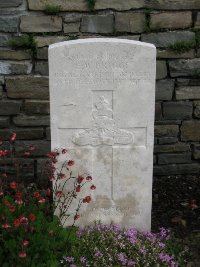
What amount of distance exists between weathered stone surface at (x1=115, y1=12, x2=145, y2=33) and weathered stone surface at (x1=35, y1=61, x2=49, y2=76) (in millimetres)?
689

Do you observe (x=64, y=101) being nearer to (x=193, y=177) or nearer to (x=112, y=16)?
(x=112, y=16)

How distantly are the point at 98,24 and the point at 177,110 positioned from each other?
1.07 metres

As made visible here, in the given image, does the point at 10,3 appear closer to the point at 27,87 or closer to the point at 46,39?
the point at 46,39

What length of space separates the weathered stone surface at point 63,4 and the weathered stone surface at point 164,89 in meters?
0.95

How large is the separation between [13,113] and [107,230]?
148 centimetres

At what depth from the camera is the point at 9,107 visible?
398 centimetres

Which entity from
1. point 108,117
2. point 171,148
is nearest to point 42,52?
point 108,117

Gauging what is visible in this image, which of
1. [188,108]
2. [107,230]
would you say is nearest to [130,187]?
[107,230]

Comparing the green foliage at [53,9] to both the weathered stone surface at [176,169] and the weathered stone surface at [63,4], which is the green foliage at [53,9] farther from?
the weathered stone surface at [176,169]

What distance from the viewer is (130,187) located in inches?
123

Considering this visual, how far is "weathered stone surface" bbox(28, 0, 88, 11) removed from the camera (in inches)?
145

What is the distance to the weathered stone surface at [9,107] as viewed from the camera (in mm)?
3959

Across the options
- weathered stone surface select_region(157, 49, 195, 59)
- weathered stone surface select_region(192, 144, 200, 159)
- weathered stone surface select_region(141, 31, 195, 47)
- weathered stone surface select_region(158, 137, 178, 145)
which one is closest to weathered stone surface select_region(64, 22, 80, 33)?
weathered stone surface select_region(141, 31, 195, 47)

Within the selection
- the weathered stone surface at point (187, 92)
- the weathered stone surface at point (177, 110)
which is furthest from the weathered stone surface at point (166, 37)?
the weathered stone surface at point (177, 110)
